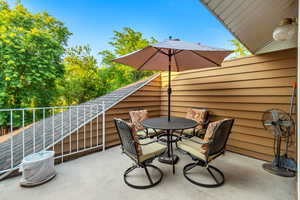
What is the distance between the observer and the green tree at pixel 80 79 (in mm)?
9273

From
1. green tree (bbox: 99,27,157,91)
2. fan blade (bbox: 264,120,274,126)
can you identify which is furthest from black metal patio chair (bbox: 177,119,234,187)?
green tree (bbox: 99,27,157,91)

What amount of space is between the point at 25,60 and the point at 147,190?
8825 mm

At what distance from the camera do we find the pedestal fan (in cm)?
215

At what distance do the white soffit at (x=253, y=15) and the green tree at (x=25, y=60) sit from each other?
8644 millimetres

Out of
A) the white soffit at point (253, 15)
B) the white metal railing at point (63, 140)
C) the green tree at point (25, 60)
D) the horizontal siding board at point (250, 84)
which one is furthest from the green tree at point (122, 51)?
the white soffit at point (253, 15)

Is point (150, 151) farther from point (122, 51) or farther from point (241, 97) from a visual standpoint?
point (122, 51)

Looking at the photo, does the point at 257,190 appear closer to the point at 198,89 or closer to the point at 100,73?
the point at 198,89

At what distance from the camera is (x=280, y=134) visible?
221cm

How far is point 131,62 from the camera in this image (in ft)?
8.61

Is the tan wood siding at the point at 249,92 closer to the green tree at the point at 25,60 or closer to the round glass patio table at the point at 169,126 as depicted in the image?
the round glass patio table at the point at 169,126

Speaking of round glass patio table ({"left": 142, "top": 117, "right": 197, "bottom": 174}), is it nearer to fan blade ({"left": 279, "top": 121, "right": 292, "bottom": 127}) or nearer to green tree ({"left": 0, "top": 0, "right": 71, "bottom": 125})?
fan blade ({"left": 279, "top": 121, "right": 292, "bottom": 127})

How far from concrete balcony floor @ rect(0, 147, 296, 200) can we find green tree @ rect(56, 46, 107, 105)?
785 centimetres

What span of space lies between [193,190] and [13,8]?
1190cm

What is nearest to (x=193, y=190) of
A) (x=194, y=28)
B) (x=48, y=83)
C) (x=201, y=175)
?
(x=201, y=175)
